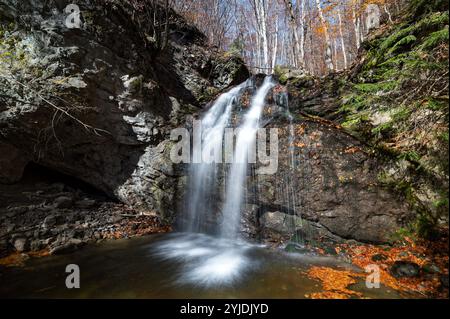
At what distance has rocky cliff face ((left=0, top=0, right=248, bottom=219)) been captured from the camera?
19.5 feet

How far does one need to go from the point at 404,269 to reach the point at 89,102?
8556 mm

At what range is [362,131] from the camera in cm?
551

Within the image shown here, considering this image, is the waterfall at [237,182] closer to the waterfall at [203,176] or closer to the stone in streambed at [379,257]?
the waterfall at [203,176]

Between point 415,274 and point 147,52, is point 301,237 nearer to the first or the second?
point 415,274

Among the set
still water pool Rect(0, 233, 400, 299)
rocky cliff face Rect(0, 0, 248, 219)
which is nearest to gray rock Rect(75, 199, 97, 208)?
rocky cliff face Rect(0, 0, 248, 219)

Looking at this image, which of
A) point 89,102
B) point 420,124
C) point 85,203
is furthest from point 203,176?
point 420,124

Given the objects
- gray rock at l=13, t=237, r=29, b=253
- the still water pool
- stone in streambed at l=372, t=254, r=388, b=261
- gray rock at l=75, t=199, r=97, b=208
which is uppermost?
gray rock at l=75, t=199, r=97, b=208

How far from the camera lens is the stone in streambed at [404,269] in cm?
363

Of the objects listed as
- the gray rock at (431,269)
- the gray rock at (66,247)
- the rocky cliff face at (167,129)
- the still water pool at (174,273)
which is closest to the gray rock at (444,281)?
the gray rock at (431,269)

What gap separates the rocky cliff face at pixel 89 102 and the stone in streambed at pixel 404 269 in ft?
18.8

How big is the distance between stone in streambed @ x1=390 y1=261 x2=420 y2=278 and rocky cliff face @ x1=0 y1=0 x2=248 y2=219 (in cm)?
573

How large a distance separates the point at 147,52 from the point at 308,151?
7.54 metres

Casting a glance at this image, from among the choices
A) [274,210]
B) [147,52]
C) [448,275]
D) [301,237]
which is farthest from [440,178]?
[147,52]

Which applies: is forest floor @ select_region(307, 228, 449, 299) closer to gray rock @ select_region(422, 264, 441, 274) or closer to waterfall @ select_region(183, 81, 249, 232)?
gray rock @ select_region(422, 264, 441, 274)
